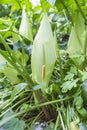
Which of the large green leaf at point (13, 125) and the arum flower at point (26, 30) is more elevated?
the arum flower at point (26, 30)

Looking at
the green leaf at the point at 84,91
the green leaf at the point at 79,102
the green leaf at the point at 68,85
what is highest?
the green leaf at the point at 68,85

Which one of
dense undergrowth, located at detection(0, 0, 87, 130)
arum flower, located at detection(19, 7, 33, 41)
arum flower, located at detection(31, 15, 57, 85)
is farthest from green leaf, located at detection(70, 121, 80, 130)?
arum flower, located at detection(19, 7, 33, 41)

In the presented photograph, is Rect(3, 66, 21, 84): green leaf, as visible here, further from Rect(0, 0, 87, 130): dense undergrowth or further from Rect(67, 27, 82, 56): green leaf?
Rect(67, 27, 82, 56): green leaf

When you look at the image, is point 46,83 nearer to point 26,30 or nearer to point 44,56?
point 44,56

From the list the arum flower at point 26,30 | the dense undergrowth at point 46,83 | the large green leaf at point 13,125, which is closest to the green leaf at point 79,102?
the dense undergrowth at point 46,83

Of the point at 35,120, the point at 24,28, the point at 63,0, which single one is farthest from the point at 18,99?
the point at 63,0

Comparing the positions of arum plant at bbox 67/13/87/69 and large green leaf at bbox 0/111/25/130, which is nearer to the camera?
large green leaf at bbox 0/111/25/130

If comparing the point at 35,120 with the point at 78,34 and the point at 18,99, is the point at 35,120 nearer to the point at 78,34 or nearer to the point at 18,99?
the point at 18,99

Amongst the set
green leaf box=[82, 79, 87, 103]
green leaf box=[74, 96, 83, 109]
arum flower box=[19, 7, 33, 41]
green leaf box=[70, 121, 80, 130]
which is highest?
arum flower box=[19, 7, 33, 41]

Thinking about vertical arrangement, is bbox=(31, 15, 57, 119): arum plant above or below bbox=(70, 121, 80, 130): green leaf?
above

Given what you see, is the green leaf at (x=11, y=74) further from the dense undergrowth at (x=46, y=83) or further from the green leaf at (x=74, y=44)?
the green leaf at (x=74, y=44)
